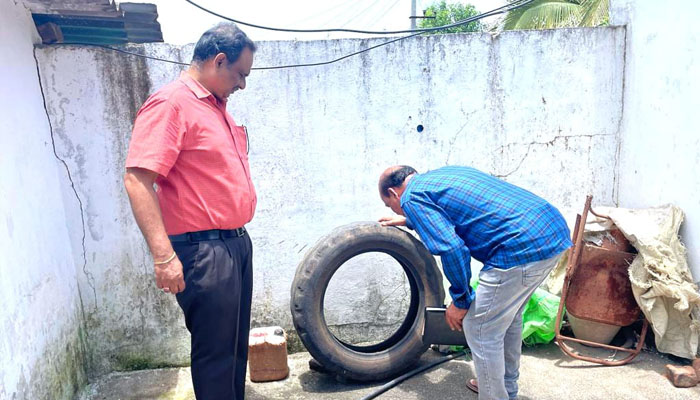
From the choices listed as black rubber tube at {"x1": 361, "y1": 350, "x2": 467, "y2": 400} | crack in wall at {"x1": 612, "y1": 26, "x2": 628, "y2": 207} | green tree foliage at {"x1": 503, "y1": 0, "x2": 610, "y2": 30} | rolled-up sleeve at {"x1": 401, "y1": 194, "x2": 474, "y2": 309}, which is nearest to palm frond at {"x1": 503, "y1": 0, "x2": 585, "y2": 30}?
green tree foliage at {"x1": 503, "y1": 0, "x2": 610, "y2": 30}

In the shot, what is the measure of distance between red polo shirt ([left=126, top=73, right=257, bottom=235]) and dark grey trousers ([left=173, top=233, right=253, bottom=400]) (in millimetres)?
113

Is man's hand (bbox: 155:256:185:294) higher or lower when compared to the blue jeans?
higher

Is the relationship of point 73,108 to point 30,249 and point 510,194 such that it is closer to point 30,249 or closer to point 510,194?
point 30,249

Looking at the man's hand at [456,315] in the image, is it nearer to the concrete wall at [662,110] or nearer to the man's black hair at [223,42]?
the man's black hair at [223,42]

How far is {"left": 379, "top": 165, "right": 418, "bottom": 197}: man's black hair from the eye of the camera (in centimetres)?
270

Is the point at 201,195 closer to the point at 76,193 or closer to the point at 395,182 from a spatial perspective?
the point at 395,182

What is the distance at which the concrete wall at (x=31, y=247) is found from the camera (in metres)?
2.47

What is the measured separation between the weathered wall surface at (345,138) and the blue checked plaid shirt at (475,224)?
52.1 inches

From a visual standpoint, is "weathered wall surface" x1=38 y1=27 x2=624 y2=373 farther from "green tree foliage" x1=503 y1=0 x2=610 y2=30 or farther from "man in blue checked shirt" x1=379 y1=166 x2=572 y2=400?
"green tree foliage" x1=503 y1=0 x2=610 y2=30

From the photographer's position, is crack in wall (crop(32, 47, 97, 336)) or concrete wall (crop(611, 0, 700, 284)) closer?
crack in wall (crop(32, 47, 97, 336))

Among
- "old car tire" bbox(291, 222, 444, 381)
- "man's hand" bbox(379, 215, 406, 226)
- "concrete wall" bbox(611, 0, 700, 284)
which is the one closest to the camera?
"man's hand" bbox(379, 215, 406, 226)

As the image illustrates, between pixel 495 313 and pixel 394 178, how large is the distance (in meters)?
0.89

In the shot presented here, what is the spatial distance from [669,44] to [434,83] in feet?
5.57

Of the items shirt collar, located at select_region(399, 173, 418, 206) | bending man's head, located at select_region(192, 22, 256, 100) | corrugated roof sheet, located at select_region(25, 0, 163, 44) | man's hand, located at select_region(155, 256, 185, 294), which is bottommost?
man's hand, located at select_region(155, 256, 185, 294)
